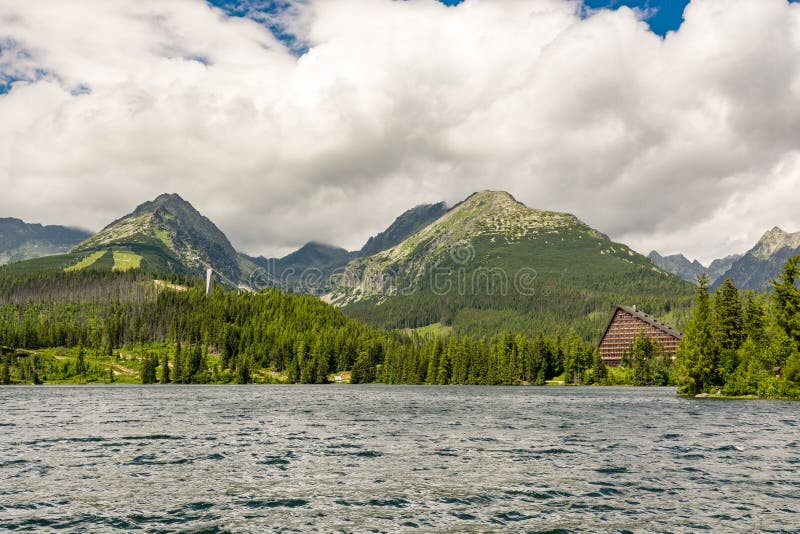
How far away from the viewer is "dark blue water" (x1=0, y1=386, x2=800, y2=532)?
101ft

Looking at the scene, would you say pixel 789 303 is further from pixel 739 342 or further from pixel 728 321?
pixel 739 342

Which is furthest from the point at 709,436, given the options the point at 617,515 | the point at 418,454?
the point at 617,515

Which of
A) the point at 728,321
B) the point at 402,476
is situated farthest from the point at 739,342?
the point at 402,476

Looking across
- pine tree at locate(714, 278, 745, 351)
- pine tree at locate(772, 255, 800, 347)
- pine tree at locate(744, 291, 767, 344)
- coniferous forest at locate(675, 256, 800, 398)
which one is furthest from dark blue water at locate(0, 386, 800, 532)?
pine tree at locate(744, 291, 767, 344)

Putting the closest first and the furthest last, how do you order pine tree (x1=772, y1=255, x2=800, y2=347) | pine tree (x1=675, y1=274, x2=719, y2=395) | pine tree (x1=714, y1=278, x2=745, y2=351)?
pine tree (x1=772, y1=255, x2=800, y2=347) → pine tree (x1=675, y1=274, x2=719, y2=395) → pine tree (x1=714, y1=278, x2=745, y2=351)

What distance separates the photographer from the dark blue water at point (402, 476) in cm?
3067

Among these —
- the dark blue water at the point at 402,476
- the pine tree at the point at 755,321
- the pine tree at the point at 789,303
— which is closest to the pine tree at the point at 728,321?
the pine tree at the point at 755,321

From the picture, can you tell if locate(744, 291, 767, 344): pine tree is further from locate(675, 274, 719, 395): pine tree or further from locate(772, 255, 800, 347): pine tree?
locate(772, 255, 800, 347): pine tree

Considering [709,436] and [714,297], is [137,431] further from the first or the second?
[714,297]

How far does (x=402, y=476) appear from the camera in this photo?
4234 cm

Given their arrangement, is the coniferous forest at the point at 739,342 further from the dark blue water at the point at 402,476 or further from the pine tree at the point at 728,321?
the dark blue water at the point at 402,476

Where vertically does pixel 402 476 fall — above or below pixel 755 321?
below

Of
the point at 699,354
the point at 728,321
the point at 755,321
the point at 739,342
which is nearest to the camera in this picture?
the point at 699,354

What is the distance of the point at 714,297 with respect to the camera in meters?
145
